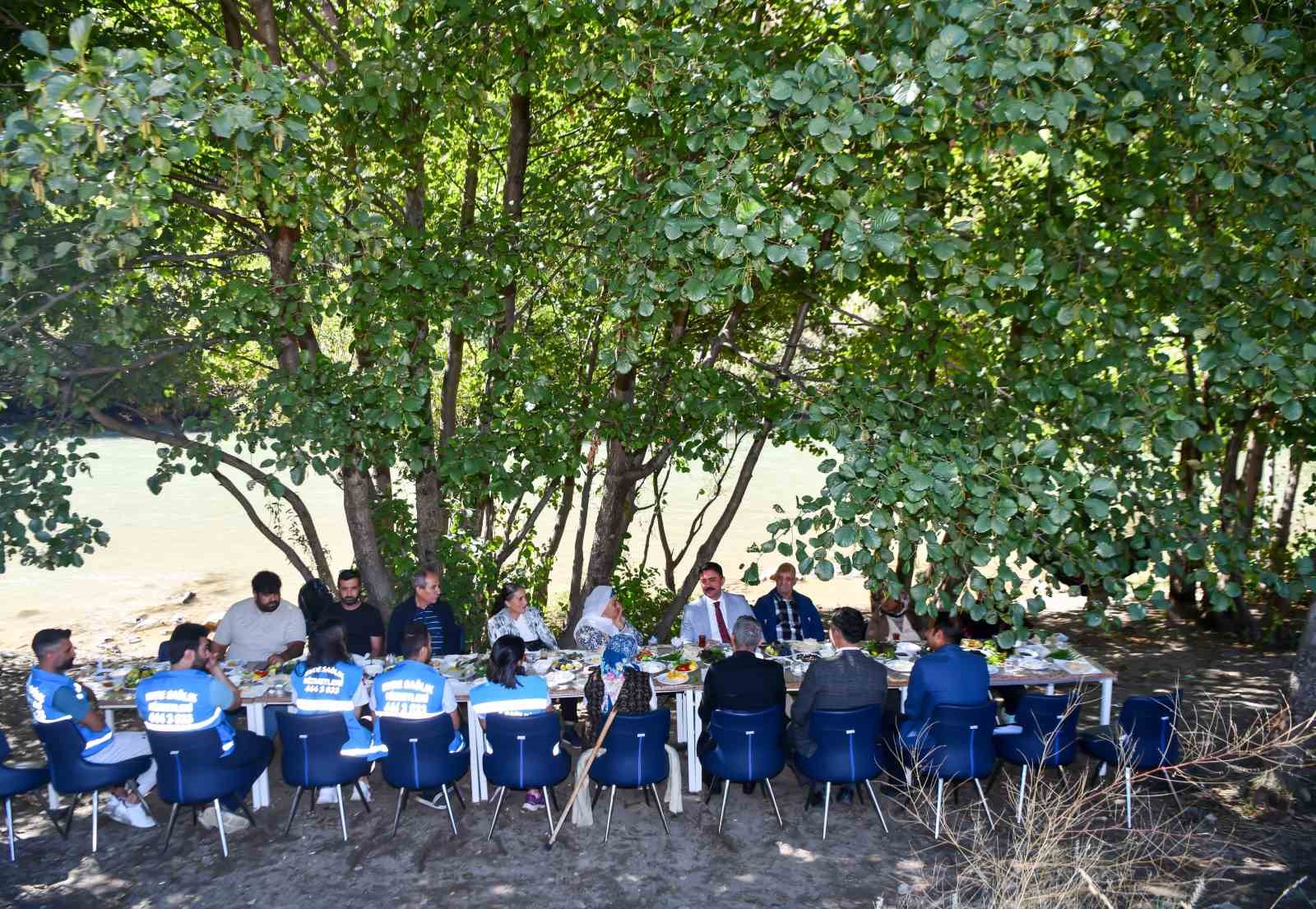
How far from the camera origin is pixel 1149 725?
5.57 m

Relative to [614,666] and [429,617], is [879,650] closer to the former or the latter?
[614,666]

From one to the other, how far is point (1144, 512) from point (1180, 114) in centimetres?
185

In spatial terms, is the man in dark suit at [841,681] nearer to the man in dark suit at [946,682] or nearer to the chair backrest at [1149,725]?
the man in dark suit at [946,682]

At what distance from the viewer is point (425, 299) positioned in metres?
6.07

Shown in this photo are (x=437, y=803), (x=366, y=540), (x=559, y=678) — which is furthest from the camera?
(x=366, y=540)

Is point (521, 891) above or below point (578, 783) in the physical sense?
below

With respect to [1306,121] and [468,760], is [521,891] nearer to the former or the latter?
[468,760]

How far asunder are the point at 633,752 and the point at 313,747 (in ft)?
5.68

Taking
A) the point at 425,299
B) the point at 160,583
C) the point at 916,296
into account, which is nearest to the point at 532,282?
the point at 425,299

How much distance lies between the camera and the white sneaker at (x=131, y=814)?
231 inches

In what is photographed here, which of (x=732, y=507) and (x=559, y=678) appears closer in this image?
(x=559, y=678)

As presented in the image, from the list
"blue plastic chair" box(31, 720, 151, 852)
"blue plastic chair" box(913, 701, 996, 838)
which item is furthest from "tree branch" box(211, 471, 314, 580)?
"blue plastic chair" box(913, 701, 996, 838)

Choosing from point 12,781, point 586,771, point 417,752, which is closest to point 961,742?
point 586,771

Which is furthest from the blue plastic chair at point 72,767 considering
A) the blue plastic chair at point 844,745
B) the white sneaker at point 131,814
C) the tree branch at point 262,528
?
the blue plastic chair at point 844,745
